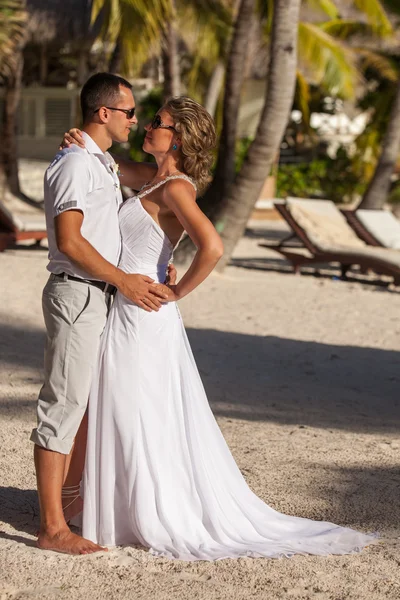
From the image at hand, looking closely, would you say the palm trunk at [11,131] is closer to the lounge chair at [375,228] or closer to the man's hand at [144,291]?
the lounge chair at [375,228]

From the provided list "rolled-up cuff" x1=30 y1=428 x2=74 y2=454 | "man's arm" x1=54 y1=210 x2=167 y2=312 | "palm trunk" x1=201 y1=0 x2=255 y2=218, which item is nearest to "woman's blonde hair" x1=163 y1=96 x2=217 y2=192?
"man's arm" x1=54 y1=210 x2=167 y2=312

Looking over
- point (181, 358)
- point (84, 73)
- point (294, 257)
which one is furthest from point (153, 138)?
point (84, 73)

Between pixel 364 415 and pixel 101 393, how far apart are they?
293 cm

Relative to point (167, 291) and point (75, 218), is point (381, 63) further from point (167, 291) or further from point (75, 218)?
point (75, 218)

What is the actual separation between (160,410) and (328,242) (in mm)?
8673

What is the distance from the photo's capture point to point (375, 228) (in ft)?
42.5

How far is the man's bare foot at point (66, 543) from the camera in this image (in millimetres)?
3414

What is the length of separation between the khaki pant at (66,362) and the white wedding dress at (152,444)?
10 centimetres

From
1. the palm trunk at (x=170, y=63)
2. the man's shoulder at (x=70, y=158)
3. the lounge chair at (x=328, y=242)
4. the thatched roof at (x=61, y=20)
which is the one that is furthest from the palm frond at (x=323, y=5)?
the man's shoulder at (x=70, y=158)

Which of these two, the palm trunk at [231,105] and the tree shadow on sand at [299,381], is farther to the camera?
the palm trunk at [231,105]

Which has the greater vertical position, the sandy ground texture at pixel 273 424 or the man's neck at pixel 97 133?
the man's neck at pixel 97 133

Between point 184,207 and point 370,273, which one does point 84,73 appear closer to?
point 370,273

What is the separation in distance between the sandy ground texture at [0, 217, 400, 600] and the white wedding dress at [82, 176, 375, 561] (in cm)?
10

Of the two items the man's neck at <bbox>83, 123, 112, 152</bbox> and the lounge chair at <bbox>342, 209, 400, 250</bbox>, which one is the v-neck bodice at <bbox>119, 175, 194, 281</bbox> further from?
the lounge chair at <bbox>342, 209, 400, 250</bbox>
